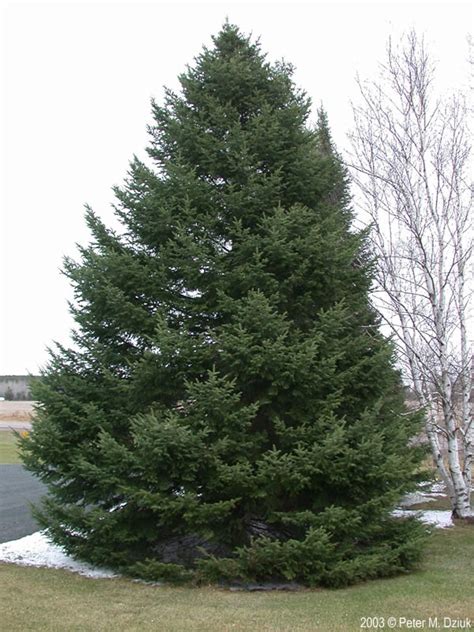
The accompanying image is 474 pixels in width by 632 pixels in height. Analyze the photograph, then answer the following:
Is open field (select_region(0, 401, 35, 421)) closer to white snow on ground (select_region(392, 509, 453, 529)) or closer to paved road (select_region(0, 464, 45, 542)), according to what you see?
paved road (select_region(0, 464, 45, 542))

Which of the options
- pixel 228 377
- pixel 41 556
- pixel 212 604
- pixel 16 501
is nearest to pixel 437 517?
pixel 228 377

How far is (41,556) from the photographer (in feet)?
30.0

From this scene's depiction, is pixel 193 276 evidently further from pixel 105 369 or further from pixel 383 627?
pixel 383 627

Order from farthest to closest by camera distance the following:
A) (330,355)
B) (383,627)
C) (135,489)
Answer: (330,355), (135,489), (383,627)

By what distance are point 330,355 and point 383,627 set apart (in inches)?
133

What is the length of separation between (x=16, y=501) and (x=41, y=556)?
8116mm

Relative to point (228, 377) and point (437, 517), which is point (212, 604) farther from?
point (437, 517)

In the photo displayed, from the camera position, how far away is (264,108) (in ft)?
29.7

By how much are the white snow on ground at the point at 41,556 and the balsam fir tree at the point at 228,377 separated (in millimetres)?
250

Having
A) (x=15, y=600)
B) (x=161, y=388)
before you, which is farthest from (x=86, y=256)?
(x=15, y=600)

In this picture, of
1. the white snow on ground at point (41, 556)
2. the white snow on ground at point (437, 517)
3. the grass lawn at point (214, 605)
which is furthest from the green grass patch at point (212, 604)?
the white snow on ground at point (437, 517)

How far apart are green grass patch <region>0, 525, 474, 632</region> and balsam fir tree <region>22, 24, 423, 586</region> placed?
0.40 metres

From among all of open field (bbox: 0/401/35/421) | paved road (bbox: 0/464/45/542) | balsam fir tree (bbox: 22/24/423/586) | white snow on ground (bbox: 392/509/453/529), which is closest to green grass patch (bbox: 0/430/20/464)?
paved road (bbox: 0/464/45/542)

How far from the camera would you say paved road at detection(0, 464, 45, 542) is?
11.8m
